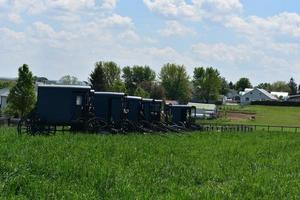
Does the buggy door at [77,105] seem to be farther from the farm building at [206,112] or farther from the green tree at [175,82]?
the green tree at [175,82]

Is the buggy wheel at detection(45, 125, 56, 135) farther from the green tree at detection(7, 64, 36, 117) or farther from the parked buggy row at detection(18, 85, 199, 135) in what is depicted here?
the green tree at detection(7, 64, 36, 117)

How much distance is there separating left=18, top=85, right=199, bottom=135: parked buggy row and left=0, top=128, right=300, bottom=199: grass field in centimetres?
1026

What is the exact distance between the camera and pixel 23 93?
68.6 meters

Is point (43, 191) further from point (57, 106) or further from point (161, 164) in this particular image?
point (57, 106)

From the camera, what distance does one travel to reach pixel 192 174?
15.5m

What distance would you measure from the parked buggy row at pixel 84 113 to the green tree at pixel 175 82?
392 feet

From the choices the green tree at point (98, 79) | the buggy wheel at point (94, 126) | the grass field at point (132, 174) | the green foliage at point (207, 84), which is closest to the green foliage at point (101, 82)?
the green tree at point (98, 79)

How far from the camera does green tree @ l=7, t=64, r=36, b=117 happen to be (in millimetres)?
68625

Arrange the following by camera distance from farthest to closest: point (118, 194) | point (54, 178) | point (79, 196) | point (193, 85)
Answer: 1. point (193, 85)
2. point (54, 178)
3. point (118, 194)
4. point (79, 196)

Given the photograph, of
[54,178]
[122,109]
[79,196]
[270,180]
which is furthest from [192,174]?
[122,109]

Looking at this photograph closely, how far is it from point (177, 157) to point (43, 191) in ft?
→ 30.5

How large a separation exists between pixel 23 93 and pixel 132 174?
56168mm

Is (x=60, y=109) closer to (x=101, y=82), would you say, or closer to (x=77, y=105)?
(x=77, y=105)

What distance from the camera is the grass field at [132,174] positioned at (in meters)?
11.6
